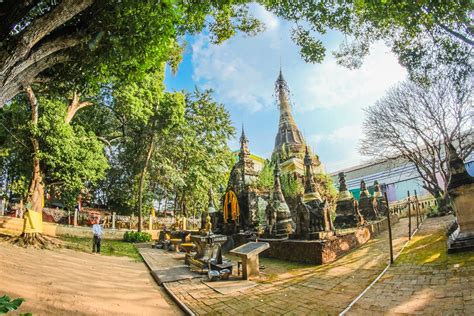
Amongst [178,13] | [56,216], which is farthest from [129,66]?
[56,216]

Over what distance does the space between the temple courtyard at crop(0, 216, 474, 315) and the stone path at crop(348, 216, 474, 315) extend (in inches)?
0.5

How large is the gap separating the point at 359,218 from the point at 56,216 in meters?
22.0

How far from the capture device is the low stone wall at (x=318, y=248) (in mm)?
8297

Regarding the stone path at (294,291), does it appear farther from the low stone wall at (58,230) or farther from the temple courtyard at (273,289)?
the low stone wall at (58,230)

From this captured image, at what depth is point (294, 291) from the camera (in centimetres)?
559

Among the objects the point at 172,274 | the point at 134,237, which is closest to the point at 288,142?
the point at 134,237

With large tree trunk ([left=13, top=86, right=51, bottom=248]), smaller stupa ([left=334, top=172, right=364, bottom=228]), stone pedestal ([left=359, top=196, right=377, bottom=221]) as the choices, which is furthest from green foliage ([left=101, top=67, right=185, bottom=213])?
stone pedestal ([left=359, top=196, right=377, bottom=221])

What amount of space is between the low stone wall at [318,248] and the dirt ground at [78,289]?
4979mm

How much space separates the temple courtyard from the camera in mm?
4281

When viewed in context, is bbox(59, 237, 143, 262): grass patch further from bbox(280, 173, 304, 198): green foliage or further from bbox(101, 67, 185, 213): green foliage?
bbox(280, 173, 304, 198): green foliage

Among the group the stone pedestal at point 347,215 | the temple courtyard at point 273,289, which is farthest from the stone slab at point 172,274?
the stone pedestal at point 347,215

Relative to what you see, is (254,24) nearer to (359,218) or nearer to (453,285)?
(453,285)

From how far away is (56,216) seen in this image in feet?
64.2

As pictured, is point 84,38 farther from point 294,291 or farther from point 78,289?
point 294,291
